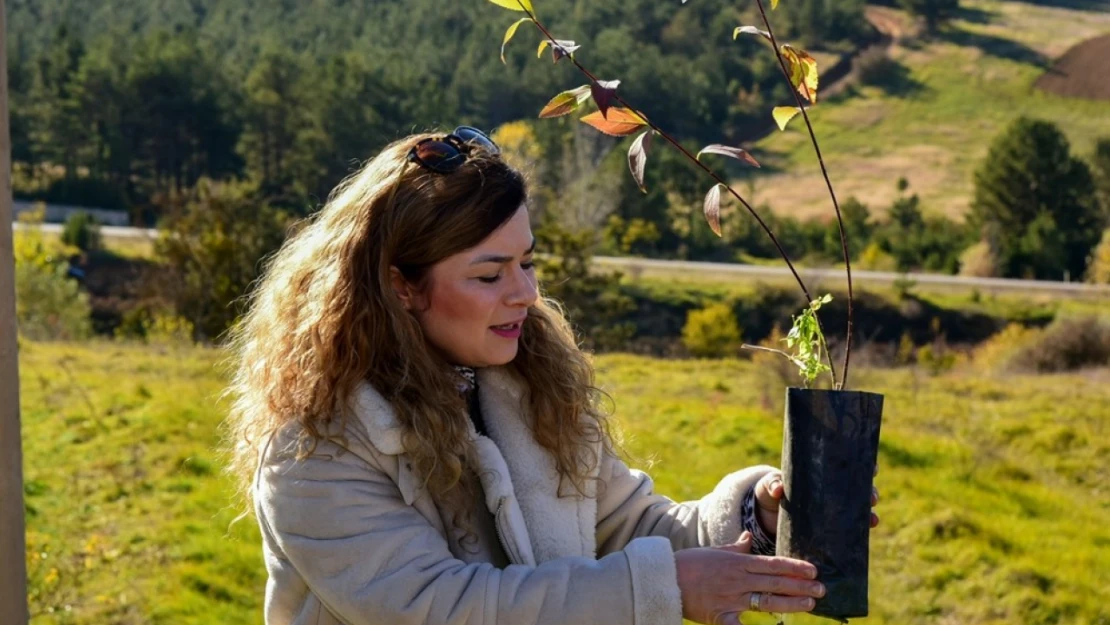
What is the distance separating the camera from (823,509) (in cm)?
190

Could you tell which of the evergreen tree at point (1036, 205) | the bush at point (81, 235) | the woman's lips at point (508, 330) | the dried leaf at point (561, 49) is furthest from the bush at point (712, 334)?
the dried leaf at point (561, 49)

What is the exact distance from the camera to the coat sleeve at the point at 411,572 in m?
1.87

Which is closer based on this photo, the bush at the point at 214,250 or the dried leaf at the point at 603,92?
the dried leaf at the point at 603,92

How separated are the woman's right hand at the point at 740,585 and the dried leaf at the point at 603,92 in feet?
2.08

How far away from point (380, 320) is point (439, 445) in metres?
0.20

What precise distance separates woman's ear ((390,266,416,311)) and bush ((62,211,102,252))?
32.0 m

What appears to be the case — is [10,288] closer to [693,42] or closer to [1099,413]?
[1099,413]

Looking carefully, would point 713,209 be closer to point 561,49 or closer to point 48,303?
point 561,49

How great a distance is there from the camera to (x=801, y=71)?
202 centimetres

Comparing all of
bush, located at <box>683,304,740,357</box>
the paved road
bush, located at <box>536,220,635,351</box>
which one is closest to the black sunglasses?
bush, located at <box>536,220,635,351</box>

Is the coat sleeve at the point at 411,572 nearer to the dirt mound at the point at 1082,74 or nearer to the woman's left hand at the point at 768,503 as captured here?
the woman's left hand at the point at 768,503

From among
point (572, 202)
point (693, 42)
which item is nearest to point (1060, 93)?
point (693, 42)

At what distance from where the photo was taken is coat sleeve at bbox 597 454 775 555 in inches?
86.7

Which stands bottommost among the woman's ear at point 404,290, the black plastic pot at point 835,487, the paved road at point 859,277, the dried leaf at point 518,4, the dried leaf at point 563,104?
the paved road at point 859,277
